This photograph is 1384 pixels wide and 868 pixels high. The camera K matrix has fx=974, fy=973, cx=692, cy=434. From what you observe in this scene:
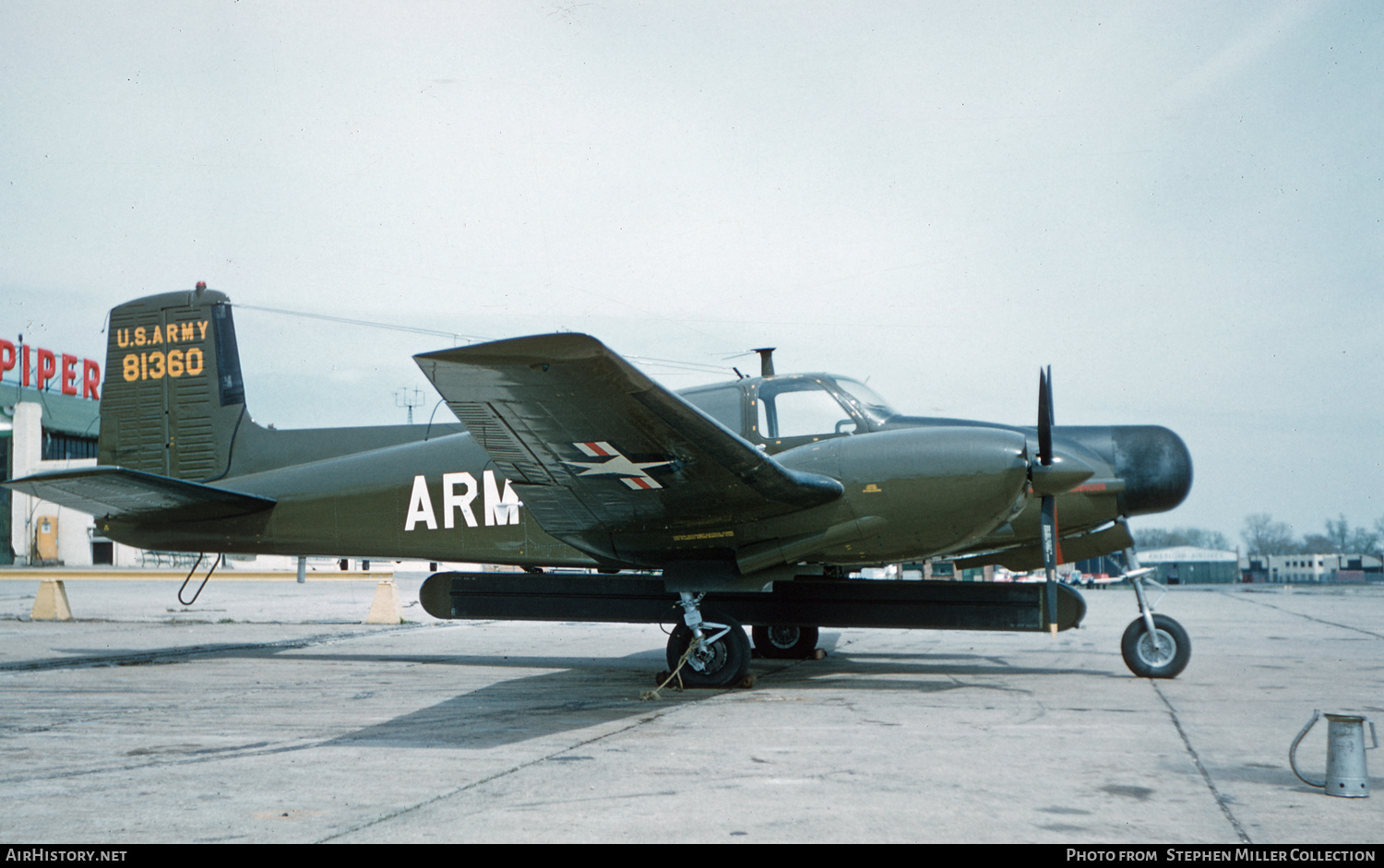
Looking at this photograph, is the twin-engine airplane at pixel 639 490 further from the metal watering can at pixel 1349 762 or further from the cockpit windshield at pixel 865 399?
the metal watering can at pixel 1349 762

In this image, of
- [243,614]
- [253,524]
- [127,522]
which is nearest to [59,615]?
[243,614]

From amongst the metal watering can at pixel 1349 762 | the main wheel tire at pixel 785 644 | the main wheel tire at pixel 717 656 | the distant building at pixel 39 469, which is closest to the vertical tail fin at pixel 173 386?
the main wheel tire at pixel 717 656

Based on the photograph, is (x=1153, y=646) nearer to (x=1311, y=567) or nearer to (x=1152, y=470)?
(x=1152, y=470)

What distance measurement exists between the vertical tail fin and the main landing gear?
10.4 meters

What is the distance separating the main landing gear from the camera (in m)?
9.40

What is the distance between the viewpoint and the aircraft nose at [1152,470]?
9.50m

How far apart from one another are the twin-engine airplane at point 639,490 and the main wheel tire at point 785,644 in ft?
0.08

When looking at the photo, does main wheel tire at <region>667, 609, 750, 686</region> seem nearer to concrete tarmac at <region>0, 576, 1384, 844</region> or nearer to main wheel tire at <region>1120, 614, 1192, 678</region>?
concrete tarmac at <region>0, 576, 1384, 844</region>

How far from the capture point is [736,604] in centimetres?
1015

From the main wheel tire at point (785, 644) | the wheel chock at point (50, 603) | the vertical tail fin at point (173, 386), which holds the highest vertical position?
the vertical tail fin at point (173, 386)

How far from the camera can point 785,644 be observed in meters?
11.9

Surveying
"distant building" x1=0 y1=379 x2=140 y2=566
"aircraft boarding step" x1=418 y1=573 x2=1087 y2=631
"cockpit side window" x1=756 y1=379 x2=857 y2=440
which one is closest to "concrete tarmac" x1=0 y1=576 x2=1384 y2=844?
"aircraft boarding step" x1=418 y1=573 x2=1087 y2=631
